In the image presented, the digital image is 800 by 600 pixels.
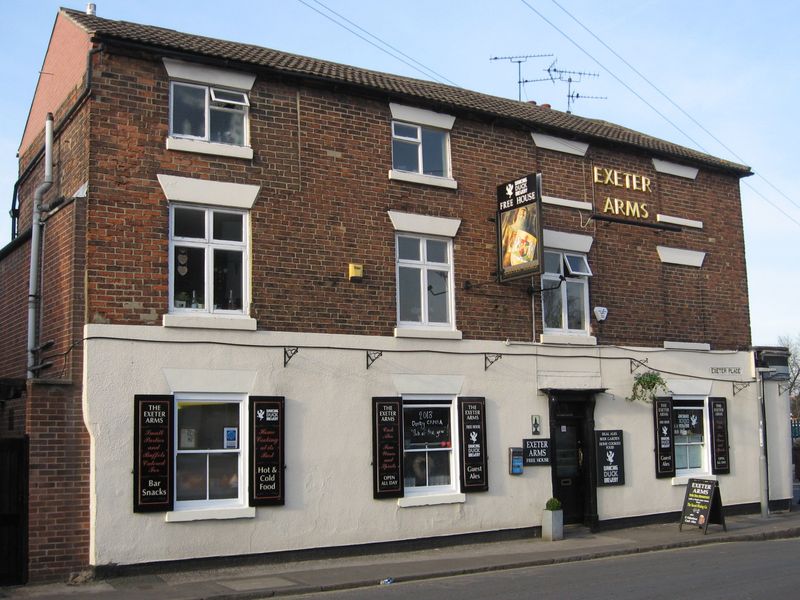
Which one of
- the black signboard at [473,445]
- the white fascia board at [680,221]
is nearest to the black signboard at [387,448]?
the black signboard at [473,445]

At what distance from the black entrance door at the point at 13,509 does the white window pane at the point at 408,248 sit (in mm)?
6764

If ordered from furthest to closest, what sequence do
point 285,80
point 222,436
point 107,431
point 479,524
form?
point 479,524, point 285,80, point 222,436, point 107,431

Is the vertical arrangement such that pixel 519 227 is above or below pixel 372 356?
above

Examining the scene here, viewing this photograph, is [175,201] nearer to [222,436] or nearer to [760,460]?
[222,436]

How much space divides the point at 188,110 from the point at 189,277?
8.62ft

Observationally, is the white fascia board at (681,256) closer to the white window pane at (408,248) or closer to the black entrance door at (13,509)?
the white window pane at (408,248)

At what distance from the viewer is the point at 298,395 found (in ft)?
44.2

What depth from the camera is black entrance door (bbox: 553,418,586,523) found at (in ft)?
54.3

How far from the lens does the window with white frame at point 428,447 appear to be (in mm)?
14656

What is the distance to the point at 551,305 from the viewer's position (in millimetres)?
16891

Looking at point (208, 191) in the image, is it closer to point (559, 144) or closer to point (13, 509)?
point (13, 509)

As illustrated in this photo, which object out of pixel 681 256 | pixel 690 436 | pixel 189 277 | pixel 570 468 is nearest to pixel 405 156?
pixel 189 277

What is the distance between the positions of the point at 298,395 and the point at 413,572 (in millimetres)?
3205

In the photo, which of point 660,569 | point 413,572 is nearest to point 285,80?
point 413,572
